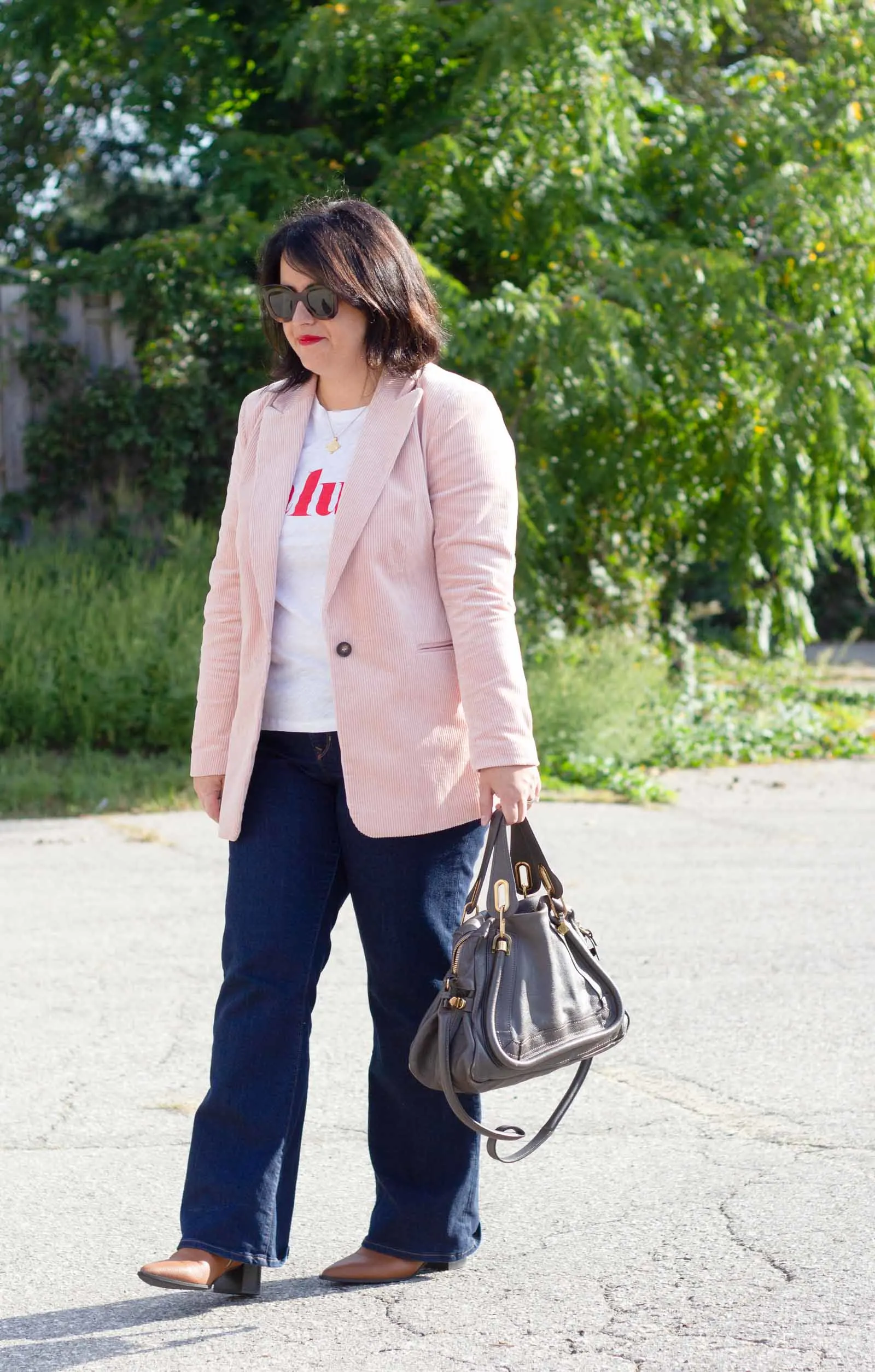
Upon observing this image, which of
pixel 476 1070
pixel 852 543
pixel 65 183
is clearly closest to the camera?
pixel 476 1070

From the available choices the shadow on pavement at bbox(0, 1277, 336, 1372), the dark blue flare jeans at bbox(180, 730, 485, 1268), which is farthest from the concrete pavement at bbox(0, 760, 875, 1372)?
the dark blue flare jeans at bbox(180, 730, 485, 1268)

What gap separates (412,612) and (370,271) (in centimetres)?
63

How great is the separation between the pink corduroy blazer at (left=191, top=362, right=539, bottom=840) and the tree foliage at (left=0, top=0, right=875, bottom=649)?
653 cm

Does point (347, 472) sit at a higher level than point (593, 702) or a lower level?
higher

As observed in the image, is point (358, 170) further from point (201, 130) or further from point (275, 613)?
point (275, 613)

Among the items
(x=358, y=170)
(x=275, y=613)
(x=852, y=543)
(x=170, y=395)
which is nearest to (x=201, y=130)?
(x=358, y=170)

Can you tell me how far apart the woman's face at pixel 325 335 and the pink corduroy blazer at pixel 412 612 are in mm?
83

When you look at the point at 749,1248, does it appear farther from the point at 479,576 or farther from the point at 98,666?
the point at 98,666

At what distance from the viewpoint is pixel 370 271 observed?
10.00 feet

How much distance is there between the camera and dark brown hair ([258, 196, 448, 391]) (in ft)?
9.95

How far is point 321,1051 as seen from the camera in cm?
454

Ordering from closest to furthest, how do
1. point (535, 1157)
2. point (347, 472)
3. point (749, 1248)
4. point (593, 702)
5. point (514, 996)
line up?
point (514, 996)
point (347, 472)
point (749, 1248)
point (535, 1157)
point (593, 702)

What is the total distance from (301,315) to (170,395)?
25.0 ft

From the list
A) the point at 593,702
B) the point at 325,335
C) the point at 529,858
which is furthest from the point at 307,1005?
the point at 593,702
